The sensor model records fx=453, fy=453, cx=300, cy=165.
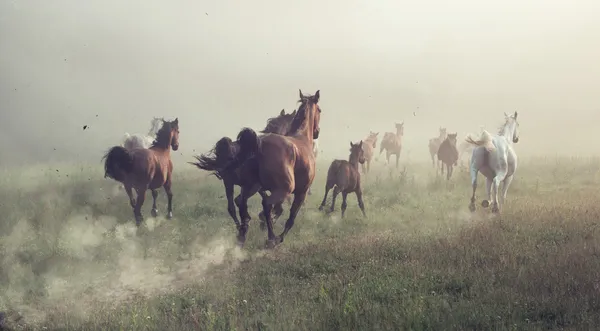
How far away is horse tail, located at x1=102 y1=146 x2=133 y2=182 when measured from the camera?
1123 cm

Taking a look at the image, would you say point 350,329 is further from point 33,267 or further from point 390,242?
point 33,267

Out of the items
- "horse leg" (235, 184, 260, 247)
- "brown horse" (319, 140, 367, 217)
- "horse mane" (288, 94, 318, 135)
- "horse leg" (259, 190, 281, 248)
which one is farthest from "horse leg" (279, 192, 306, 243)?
"brown horse" (319, 140, 367, 217)

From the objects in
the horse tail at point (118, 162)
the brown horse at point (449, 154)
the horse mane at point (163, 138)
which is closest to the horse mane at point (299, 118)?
the horse tail at point (118, 162)

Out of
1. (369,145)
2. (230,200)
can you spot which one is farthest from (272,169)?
(369,145)

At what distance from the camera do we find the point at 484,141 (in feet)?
42.2

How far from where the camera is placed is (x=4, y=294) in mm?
7328

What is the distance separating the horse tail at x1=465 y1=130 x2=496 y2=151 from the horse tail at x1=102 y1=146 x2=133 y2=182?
925 centimetres

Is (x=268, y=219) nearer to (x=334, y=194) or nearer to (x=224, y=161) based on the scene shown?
(x=224, y=161)

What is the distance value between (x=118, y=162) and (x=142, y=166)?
2.71 ft

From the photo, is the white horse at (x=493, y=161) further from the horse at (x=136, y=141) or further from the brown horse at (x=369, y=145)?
the horse at (x=136, y=141)

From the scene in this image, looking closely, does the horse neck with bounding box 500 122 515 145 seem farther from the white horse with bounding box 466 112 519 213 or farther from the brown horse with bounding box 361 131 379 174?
the brown horse with bounding box 361 131 379 174

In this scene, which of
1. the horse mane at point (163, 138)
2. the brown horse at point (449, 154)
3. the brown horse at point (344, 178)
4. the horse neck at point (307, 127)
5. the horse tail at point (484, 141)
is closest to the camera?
the horse neck at point (307, 127)

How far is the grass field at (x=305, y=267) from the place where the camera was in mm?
5172

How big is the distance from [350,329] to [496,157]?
991 cm
